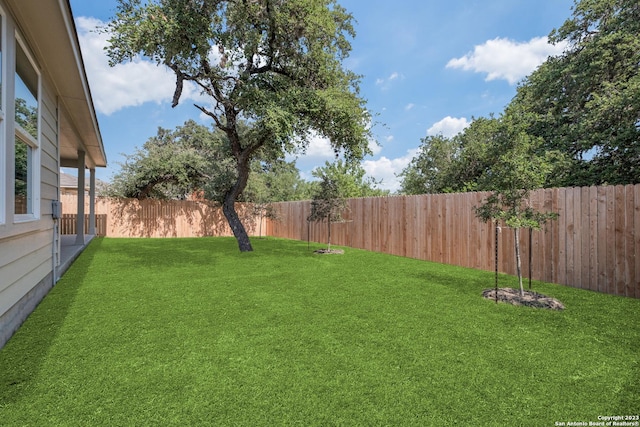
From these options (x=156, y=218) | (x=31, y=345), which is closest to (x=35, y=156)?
(x=31, y=345)

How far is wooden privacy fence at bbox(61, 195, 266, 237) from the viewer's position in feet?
45.4

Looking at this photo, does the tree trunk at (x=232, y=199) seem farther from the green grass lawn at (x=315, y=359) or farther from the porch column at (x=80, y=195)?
the green grass lawn at (x=315, y=359)

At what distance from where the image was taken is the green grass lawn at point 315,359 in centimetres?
177

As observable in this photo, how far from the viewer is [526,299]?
4.02 m

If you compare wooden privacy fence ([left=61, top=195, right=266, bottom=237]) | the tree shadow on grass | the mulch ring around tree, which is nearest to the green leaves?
the mulch ring around tree

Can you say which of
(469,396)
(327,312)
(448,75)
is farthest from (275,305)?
(448,75)

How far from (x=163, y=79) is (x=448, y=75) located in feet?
30.9

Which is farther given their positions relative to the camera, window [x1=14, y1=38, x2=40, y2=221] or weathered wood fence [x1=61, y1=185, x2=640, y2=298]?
weathered wood fence [x1=61, y1=185, x2=640, y2=298]

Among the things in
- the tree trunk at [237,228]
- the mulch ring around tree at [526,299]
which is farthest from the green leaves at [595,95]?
the tree trunk at [237,228]

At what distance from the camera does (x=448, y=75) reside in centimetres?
1109

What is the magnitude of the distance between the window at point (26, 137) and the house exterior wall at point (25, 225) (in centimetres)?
8

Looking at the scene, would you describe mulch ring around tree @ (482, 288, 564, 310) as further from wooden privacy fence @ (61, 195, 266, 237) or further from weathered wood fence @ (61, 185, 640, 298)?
wooden privacy fence @ (61, 195, 266, 237)

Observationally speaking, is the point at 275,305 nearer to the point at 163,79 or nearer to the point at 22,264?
the point at 22,264

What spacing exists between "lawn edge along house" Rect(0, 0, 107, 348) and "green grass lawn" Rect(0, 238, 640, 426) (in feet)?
1.26
